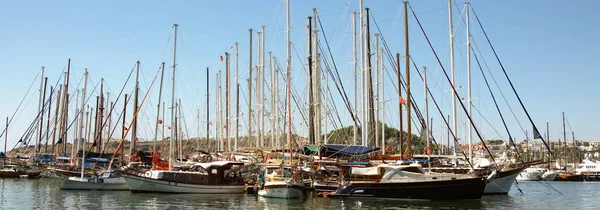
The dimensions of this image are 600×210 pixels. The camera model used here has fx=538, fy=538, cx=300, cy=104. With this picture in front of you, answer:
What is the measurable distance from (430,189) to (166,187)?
741 inches

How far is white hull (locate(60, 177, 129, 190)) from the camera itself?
43.5 m

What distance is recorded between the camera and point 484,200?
112ft

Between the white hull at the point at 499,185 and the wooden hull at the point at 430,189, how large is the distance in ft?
14.6

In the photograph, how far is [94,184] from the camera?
43500mm

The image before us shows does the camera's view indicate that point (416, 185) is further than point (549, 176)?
No

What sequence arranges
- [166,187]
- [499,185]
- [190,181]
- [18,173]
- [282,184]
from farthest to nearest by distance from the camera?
[18,173] < [190,181] < [166,187] < [499,185] < [282,184]

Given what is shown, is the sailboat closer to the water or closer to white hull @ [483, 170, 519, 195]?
the water

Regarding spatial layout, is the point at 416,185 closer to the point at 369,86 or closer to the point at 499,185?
the point at 499,185

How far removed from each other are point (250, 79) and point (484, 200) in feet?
89.3

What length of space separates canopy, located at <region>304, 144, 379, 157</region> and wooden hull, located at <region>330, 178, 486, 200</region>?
475 cm

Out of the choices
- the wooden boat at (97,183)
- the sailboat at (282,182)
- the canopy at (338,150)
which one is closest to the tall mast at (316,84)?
the canopy at (338,150)

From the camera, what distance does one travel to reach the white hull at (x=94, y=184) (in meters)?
43.5

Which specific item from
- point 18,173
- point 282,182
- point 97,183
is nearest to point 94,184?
point 97,183

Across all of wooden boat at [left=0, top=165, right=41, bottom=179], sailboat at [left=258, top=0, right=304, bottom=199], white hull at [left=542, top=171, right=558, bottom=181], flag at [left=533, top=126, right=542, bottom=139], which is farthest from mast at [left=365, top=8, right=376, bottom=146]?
white hull at [left=542, top=171, right=558, bottom=181]
